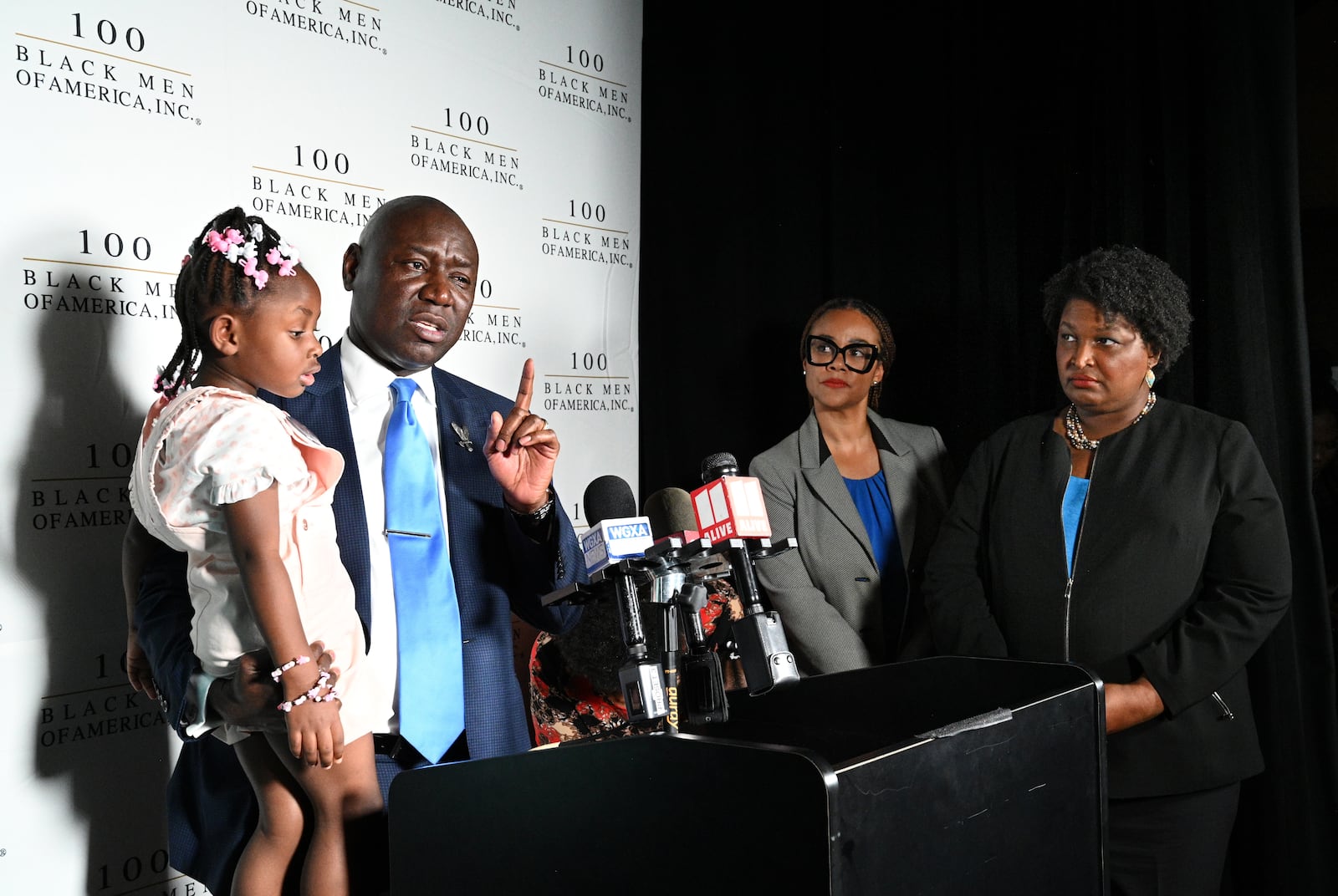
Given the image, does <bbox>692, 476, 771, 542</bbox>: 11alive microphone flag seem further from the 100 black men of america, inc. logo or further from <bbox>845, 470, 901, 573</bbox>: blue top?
the 100 black men of america, inc. logo

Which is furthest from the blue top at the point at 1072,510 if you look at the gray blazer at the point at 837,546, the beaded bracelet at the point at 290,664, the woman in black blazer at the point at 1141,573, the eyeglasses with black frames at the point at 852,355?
the beaded bracelet at the point at 290,664

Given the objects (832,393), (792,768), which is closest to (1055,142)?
(832,393)

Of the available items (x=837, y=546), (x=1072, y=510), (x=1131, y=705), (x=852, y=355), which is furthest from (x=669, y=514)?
(x=1131, y=705)

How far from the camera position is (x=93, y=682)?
207cm

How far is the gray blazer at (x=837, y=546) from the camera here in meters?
2.55

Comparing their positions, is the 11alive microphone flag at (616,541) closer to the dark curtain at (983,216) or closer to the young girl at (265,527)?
the young girl at (265,527)

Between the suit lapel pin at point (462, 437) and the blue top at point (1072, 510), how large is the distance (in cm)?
128

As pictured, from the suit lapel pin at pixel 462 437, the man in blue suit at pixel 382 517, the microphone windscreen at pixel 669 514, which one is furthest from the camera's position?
the microphone windscreen at pixel 669 514

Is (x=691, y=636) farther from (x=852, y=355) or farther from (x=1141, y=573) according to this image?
(x=852, y=355)

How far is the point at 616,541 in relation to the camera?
4.33 feet

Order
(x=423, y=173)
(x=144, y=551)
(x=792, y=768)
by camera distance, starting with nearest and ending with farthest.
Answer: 1. (x=792, y=768)
2. (x=144, y=551)
3. (x=423, y=173)

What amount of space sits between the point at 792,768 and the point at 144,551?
4.03 ft

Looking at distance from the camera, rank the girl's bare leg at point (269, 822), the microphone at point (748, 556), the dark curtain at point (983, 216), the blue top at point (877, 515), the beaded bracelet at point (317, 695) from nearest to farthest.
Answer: the microphone at point (748, 556), the beaded bracelet at point (317, 695), the girl's bare leg at point (269, 822), the dark curtain at point (983, 216), the blue top at point (877, 515)

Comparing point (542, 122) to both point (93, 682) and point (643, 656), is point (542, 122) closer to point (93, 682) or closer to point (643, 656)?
point (93, 682)
